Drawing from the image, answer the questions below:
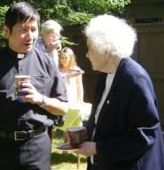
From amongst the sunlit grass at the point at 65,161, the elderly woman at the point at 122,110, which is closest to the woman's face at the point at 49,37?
the sunlit grass at the point at 65,161

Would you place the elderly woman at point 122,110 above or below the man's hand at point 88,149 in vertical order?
above

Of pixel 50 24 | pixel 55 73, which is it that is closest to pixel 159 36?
pixel 50 24

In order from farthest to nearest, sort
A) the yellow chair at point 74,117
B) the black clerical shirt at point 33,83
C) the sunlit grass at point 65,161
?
the sunlit grass at point 65,161 → the yellow chair at point 74,117 → the black clerical shirt at point 33,83

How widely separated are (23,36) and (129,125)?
42.0 inches

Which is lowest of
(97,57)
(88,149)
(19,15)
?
(88,149)

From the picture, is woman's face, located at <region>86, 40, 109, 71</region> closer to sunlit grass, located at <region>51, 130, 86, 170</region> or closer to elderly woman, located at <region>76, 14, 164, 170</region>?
elderly woman, located at <region>76, 14, 164, 170</region>

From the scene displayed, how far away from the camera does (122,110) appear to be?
331 centimetres

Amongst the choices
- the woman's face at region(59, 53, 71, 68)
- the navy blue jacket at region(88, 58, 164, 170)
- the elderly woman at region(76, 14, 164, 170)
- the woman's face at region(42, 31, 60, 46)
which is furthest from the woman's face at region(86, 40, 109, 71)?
the woman's face at region(59, 53, 71, 68)

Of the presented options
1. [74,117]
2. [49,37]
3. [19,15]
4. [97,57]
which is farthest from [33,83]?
[74,117]

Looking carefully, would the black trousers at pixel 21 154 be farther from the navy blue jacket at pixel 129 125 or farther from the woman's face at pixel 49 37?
the woman's face at pixel 49 37

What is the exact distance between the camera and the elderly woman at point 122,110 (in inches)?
128

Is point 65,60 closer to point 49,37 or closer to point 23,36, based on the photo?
point 49,37

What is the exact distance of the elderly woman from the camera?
3.26 meters

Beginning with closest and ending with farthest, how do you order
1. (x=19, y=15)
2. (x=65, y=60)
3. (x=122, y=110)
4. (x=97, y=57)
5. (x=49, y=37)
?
(x=122, y=110), (x=97, y=57), (x=19, y=15), (x=49, y=37), (x=65, y=60)
